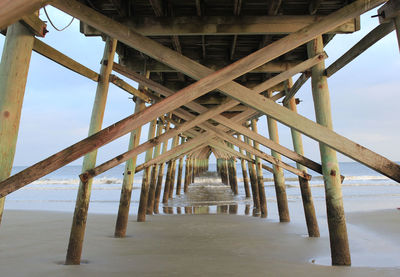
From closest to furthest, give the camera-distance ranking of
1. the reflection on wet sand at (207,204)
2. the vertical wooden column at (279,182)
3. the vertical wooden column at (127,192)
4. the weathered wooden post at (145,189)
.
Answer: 1. the vertical wooden column at (127,192)
2. the vertical wooden column at (279,182)
3. the weathered wooden post at (145,189)
4. the reflection on wet sand at (207,204)

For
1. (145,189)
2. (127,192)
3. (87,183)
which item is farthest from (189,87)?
(145,189)

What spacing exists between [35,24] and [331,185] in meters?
3.77

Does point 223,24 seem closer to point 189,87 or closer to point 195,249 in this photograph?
point 189,87

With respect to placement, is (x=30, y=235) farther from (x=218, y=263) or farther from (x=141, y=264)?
(x=218, y=263)

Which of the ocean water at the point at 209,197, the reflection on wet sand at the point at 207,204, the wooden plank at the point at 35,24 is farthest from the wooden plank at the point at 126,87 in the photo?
the ocean water at the point at 209,197

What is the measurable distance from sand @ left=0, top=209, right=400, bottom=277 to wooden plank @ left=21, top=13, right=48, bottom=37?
2496 millimetres

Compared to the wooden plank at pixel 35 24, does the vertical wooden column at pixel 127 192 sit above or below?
below

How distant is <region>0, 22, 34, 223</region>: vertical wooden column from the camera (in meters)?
2.61

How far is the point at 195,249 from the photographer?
4988 mm

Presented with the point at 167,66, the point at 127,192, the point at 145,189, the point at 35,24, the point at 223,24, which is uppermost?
the point at 167,66

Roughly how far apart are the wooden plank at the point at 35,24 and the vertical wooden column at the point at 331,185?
337 cm

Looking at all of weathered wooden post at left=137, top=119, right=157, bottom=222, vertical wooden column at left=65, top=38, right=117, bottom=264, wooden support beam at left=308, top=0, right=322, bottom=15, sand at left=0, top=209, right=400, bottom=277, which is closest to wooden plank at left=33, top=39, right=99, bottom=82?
vertical wooden column at left=65, top=38, right=117, bottom=264

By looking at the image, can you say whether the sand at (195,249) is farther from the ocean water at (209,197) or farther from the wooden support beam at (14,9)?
the ocean water at (209,197)

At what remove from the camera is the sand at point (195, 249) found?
3.68 m
